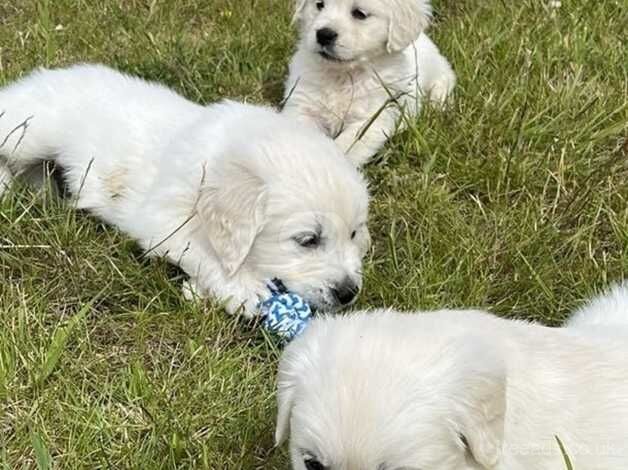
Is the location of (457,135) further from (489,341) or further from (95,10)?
(95,10)

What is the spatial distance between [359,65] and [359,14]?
286 millimetres

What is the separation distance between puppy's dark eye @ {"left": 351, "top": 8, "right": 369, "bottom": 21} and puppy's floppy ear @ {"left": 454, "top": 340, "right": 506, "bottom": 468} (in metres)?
3.42

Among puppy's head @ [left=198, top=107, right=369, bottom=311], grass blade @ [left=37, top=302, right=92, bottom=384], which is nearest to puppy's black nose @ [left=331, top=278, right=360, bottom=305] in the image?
puppy's head @ [left=198, top=107, right=369, bottom=311]

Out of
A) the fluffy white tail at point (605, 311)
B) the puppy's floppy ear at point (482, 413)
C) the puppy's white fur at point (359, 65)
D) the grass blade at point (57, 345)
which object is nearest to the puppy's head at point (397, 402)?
the puppy's floppy ear at point (482, 413)

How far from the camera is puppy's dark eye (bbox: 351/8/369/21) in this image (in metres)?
5.60

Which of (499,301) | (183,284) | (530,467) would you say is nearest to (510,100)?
(499,301)

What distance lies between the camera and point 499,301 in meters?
3.96

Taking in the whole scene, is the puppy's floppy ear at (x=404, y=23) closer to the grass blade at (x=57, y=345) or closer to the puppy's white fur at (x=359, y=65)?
the puppy's white fur at (x=359, y=65)

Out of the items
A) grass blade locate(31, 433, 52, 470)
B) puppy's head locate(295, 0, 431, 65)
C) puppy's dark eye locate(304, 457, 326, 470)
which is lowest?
grass blade locate(31, 433, 52, 470)

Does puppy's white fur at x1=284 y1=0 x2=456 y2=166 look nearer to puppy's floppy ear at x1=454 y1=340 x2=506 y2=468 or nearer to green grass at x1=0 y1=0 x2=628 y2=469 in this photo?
green grass at x1=0 y1=0 x2=628 y2=469

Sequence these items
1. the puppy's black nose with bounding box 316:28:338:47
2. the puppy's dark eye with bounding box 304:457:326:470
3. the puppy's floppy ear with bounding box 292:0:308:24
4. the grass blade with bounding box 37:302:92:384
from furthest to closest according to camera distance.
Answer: the puppy's floppy ear with bounding box 292:0:308:24 → the puppy's black nose with bounding box 316:28:338:47 → the grass blade with bounding box 37:302:92:384 → the puppy's dark eye with bounding box 304:457:326:470

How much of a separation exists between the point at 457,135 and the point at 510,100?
370 mm

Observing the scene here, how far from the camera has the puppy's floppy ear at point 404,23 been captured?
554 cm

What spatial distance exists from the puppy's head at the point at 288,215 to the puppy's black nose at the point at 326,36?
153cm
